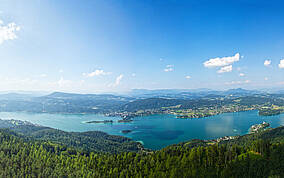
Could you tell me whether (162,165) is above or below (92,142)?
above

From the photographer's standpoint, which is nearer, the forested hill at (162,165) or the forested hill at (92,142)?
the forested hill at (162,165)

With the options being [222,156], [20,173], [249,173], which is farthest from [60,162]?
[249,173]

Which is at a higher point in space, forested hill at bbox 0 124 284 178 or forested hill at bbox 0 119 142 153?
forested hill at bbox 0 124 284 178

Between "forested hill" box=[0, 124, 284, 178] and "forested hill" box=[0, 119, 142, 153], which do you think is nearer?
"forested hill" box=[0, 124, 284, 178]

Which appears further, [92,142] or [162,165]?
[92,142]

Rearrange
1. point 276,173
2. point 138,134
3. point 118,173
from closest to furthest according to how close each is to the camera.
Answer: point 276,173
point 118,173
point 138,134

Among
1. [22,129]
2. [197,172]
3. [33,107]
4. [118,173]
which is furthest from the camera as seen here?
[33,107]

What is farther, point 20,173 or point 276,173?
point 20,173

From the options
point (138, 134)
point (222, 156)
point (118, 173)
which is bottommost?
point (138, 134)

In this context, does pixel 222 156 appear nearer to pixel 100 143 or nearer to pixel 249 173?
pixel 249 173

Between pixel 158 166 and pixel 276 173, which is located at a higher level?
pixel 276 173

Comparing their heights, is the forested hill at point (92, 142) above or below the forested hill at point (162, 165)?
below
